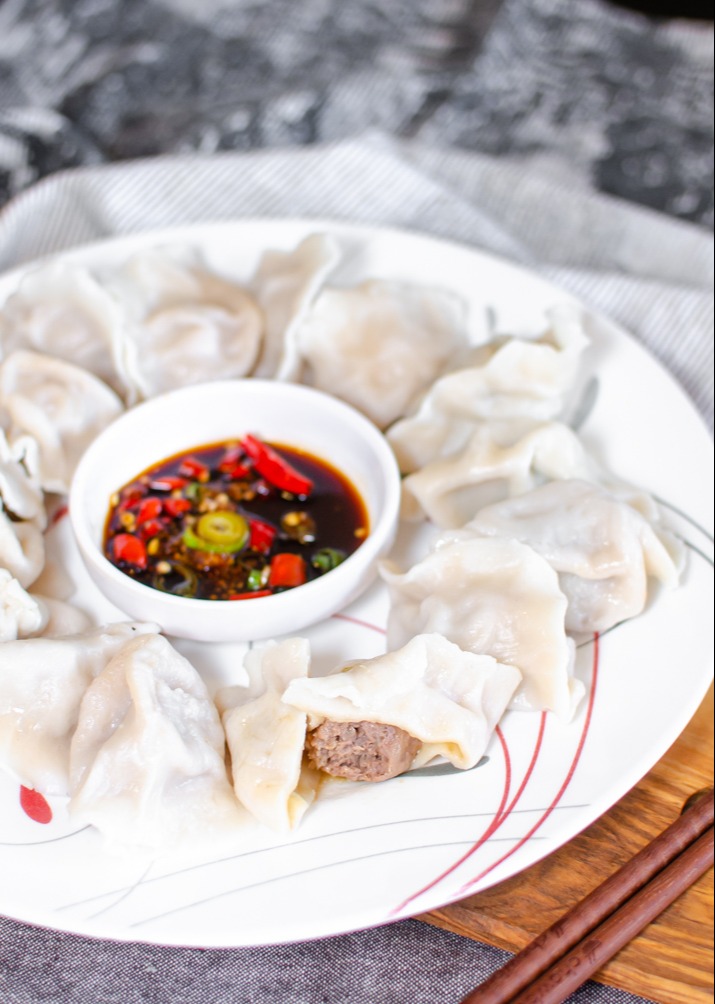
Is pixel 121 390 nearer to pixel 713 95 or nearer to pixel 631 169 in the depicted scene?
pixel 631 169

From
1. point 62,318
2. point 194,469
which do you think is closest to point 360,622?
point 194,469

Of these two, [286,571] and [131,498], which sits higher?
[286,571]

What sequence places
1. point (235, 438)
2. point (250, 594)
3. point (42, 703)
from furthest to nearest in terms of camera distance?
1. point (235, 438)
2. point (250, 594)
3. point (42, 703)

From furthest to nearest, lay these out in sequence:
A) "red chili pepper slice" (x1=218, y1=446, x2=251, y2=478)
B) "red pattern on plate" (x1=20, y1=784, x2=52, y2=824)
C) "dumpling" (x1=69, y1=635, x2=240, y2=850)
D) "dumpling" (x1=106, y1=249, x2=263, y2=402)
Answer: "dumpling" (x1=106, y1=249, x2=263, y2=402)
"red chili pepper slice" (x1=218, y1=446, x2=251, y2=478)
"red pattern on plate" (x1=20, y1=784, x2=52, y2=824)
"dumpling" (x1=69, y1=635, x2=240, y2=850)

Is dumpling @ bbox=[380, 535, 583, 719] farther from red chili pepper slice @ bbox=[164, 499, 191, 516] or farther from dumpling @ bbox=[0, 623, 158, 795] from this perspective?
dumpling @ bbox=[0, 623, 158, 795]

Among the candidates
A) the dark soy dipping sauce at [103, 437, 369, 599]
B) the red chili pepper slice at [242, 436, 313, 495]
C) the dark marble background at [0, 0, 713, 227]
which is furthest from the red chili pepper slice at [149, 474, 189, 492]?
the dark marble background at [0, 0, 713, 227]

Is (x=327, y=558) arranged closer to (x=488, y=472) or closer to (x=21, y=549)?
(x=488, y=472)
